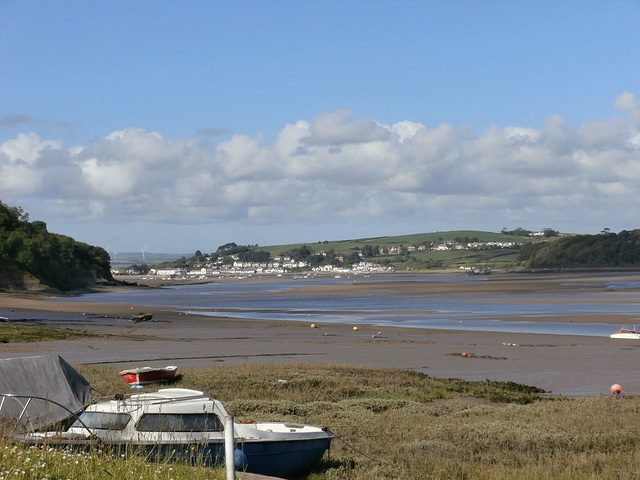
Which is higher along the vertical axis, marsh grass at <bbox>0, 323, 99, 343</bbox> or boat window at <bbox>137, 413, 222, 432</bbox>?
boat window at <bbox>137, 413, 222, 432</bbox>

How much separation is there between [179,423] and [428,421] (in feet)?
25.6

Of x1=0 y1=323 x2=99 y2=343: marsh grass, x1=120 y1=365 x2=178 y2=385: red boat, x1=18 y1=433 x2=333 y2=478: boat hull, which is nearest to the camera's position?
x1=18 y1=433 x2=333 y2=478: boat hull

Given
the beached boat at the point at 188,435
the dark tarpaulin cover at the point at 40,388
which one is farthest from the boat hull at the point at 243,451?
the dark tarpaulin cover at the point at 40,388

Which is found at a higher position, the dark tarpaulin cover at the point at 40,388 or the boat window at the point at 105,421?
the dark tarpaulin cover at the point at 40,388

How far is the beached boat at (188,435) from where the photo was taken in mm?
12617

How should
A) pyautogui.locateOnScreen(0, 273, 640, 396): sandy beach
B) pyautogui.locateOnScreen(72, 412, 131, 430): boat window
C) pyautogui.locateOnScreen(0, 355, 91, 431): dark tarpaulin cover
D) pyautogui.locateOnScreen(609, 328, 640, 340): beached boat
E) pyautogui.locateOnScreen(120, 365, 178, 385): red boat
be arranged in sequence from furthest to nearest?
1. pyautogui.locateOnScreen(609, 328, 640, 340): beached boat
2. pyautogui.locateOnScreen(0, 273, 640, 396): sandy beach
3. pyautogui.locateOnScreen(120, 365, 178, 385): red boat
4. pyautogui.locateOnScreen(72, 412, 131, 430): boat window
5. pyautogui.locateOnScreen(0, 355, 91, 431): dark tarpaulin cover

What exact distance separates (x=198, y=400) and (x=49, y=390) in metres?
2.43

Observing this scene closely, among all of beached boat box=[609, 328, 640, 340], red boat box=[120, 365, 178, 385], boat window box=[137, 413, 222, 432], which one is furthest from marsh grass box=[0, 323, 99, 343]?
beached boat box=[609, 328, 640, 340]

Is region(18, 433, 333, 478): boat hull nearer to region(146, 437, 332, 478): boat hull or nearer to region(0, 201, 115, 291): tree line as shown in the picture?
region(146, 437, 332, 478): boat hull

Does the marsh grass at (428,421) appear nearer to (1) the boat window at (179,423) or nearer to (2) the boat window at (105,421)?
(1) the boat window at (179,423)

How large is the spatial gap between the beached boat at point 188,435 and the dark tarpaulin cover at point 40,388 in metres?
0.33

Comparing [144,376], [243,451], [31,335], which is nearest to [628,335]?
[144,376]

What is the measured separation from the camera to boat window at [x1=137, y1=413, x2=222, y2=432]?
13.1 metres

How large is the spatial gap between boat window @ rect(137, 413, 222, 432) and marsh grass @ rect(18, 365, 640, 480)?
2029 mm
